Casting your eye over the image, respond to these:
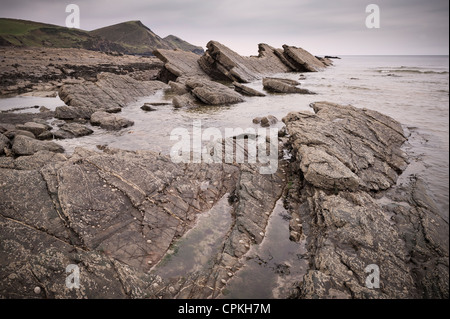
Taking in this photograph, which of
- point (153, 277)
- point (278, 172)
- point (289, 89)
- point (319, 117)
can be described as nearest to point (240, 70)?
point (289, 89)

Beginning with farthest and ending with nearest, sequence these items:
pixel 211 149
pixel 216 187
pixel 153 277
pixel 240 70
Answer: pixel 240 70 → pixel 211 149 → pixel 216 187 → pixel 153 277

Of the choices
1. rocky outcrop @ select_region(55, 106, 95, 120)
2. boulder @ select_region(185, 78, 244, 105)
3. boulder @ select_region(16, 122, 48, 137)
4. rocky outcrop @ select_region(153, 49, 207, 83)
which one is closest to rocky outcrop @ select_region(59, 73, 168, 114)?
rocky outcrop @ select_region(55, 106, 95, 120)

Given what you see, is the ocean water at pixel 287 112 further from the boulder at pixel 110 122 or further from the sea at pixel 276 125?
the boulder at pixel 110 122

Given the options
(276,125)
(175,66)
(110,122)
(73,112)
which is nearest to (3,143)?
(110,122)

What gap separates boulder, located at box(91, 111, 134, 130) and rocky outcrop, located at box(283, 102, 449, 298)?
15068 mm

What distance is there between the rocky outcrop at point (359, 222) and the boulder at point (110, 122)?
15068 mm

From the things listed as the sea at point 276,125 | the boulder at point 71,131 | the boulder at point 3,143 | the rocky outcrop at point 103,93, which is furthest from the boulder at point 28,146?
the rocky outcrop at point 103,93

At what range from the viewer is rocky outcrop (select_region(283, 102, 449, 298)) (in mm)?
5984

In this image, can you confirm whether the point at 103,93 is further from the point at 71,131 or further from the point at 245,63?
the point at 245,63

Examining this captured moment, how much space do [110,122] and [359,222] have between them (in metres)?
20.5

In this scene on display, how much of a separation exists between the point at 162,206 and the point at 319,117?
13.1 meters

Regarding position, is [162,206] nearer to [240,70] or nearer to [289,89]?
[289,89]

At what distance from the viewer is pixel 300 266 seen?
24.6 ft

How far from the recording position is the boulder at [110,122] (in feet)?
67.4
